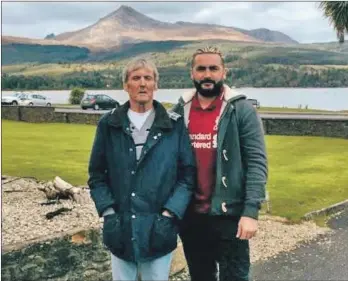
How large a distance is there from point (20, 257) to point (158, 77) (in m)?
3.18

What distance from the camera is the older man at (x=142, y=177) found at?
3.44 m

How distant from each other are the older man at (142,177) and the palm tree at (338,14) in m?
30.3

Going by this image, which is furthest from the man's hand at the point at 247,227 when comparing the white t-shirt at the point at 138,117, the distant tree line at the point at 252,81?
the distant tree line at the point at 252,81

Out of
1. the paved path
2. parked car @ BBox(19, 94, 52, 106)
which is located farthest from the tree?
the paved path

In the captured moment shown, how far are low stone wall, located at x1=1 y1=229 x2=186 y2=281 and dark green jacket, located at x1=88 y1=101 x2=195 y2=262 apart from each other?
279cm

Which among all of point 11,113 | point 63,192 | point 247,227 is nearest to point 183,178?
point 247,227

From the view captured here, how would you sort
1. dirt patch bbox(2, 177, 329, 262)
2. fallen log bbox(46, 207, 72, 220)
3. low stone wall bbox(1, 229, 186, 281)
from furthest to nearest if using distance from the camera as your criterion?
1. fallen log bbox(46, 207, 72, 220)
2. dirt patch bbox(2, 177, 329, 262)
3. low stone wall bbox(1, 229, 186, 281)

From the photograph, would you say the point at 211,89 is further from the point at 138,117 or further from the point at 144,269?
the point at 144,269

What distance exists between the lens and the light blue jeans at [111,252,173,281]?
3.53 m

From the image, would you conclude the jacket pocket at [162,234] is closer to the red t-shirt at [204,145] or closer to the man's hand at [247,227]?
the red t-shirt at [204,145]

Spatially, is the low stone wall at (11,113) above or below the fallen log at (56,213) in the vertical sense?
below

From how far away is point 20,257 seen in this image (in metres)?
6.04

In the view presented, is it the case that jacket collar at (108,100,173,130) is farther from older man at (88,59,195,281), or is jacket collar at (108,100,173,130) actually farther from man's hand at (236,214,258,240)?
man's hand at (236,214,258,240)

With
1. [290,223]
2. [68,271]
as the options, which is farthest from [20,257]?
[290,223]
